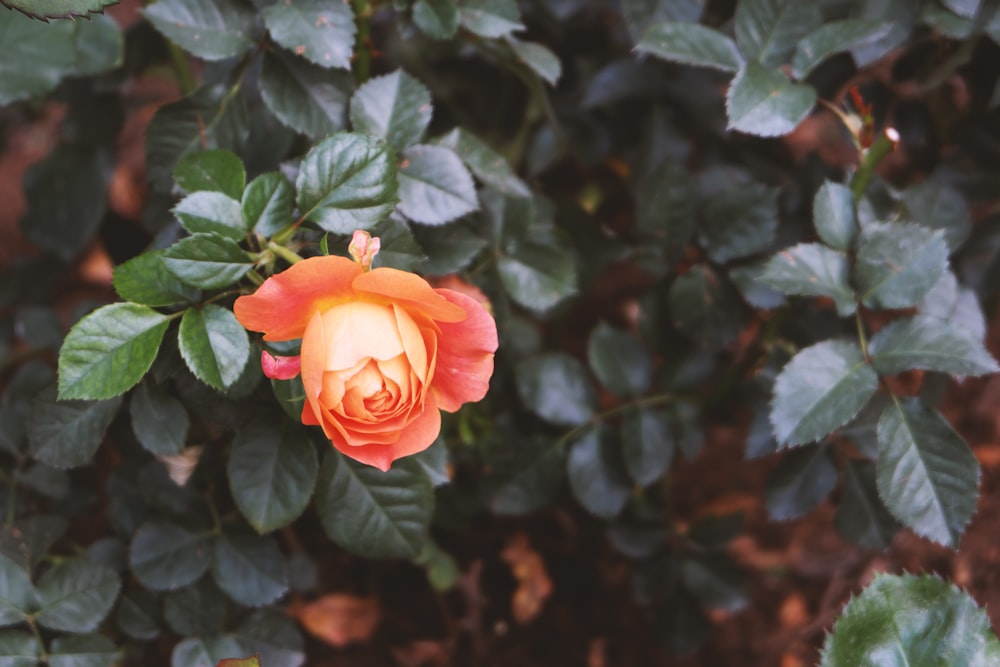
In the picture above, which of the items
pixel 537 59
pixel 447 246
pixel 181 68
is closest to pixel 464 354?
pixel 447 246

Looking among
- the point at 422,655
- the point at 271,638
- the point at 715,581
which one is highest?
the point at 271,638

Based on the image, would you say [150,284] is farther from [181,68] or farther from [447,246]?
[181,68]

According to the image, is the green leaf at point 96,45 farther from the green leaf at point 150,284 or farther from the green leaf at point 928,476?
the green leaf at point 928,476

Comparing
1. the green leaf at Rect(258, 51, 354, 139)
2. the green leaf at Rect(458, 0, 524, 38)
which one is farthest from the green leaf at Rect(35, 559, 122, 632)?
the green leaf at Rect(458, 0, 524, 38)

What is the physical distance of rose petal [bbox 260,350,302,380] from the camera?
741mm

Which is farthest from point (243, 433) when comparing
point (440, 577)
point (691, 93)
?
point (691, 93)

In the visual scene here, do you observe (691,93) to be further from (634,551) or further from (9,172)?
(9,172)

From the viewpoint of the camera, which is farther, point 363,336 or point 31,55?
point 31,55

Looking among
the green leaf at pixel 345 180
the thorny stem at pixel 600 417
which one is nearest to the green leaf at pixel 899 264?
the thorny stem at pixel 600 417

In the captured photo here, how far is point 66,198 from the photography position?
1.52 m

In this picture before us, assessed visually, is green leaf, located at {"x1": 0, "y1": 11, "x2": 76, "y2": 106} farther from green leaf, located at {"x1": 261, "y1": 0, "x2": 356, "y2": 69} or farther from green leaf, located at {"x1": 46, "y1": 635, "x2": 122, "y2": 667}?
green leaf, located at {"x1": 46, "y1": 635, "x2": 122, "y2": 667}

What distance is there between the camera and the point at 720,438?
66.5 inches

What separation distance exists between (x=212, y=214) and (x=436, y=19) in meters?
0.37

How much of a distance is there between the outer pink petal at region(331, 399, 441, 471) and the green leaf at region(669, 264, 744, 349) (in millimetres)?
557
